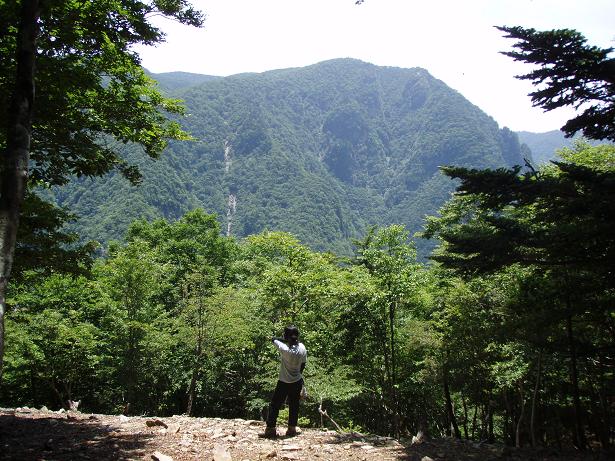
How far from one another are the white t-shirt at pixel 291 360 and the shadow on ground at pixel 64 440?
2257 mm

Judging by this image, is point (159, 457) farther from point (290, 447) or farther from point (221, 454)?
point (290, 447)

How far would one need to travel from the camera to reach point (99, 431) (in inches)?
260

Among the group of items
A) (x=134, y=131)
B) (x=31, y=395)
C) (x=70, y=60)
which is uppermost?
(x=70, y=60)

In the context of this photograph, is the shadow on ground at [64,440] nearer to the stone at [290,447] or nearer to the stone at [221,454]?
the stone at [221,454]

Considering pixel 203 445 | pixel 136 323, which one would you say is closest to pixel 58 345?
pixel 136 323

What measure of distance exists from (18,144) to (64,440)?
13.7ft

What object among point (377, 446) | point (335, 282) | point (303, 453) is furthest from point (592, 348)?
point (335, 282)

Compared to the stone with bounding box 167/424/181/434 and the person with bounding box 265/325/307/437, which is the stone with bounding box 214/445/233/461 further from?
the stone with bounding box 167/424/181/434

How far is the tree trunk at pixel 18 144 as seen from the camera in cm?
436

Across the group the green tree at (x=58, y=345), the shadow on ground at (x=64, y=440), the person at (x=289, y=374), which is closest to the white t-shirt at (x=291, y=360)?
the person at (x=289, y=374)

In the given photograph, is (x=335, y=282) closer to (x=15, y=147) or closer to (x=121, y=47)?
(x=121, y=47)

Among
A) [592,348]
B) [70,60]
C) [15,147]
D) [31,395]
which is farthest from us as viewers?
[31,395]

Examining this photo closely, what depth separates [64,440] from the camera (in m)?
5.88

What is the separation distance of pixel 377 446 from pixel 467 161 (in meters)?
194
